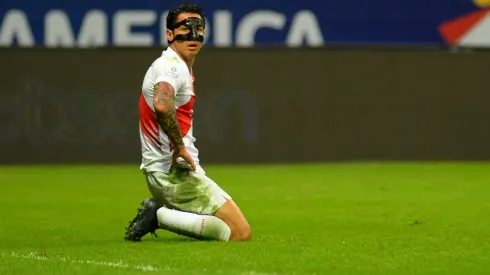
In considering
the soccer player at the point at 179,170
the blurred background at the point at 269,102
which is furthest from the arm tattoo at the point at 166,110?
the blurred background at the point at 269,102

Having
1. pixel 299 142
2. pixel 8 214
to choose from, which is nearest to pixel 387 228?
pixel 8 214

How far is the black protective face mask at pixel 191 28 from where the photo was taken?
9.42m

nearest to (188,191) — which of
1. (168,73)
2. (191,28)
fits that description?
(168,73)

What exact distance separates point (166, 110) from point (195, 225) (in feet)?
2.89

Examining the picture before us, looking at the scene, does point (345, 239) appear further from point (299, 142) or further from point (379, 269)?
point (299, 142)

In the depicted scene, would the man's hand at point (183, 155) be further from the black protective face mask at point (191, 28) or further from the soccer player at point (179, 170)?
the black protective face mask at point (191, 28)

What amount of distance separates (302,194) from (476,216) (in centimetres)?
324

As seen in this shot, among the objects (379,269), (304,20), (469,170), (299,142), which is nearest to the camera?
(379,269)

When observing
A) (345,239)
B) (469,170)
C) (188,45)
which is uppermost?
(188,45)

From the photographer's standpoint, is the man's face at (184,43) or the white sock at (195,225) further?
the man's face at (184,43)

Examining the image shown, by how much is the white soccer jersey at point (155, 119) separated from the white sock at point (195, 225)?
0.37 m

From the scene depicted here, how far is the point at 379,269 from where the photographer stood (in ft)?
25.1

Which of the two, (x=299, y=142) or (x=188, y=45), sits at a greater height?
(x=188, y=45)

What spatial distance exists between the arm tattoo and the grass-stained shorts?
1.10 feet
